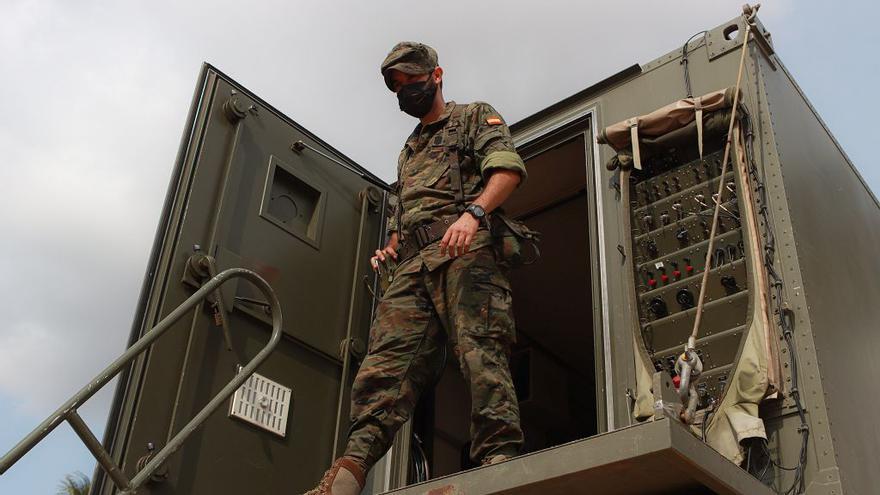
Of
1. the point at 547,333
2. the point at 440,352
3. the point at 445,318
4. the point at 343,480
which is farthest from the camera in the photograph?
the point at 547,333

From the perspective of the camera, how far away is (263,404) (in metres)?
3.98

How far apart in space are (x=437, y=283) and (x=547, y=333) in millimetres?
5113

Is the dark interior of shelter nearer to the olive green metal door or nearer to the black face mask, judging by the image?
the olive green metal door

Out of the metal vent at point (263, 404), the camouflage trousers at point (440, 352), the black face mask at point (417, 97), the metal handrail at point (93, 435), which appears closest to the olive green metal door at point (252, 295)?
the metal vent at point (263, 404)

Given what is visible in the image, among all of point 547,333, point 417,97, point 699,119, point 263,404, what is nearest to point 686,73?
point 699,119

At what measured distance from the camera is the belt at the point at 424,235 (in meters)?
3.35

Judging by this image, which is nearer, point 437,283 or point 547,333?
point 437,283

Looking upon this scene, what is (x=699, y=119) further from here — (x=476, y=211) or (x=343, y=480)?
(x=343, y=480)

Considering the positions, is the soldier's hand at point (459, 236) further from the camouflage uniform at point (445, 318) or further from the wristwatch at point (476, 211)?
the camouflage uniform at point (445, 318)

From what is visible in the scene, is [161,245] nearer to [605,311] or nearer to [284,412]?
[284,412]

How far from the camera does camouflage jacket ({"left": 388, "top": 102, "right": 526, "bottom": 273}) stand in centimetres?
332

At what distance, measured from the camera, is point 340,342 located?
444cm

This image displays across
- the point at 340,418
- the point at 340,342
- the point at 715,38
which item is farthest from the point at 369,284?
the point at 715,38

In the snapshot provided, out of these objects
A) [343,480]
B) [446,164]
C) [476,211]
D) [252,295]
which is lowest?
[343,480]
